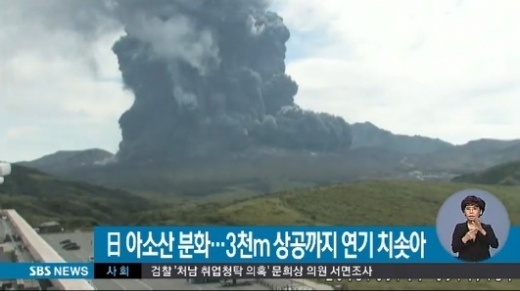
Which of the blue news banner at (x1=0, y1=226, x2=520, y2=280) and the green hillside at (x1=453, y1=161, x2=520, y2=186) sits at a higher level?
the green hillside at (x1=453, y1=161, x2=520, y2=186)

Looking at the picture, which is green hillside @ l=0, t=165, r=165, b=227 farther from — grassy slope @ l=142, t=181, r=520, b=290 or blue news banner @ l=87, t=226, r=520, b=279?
blue news banner @ l=87, t=226, r=520, b=279

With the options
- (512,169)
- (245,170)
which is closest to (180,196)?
(245,170)

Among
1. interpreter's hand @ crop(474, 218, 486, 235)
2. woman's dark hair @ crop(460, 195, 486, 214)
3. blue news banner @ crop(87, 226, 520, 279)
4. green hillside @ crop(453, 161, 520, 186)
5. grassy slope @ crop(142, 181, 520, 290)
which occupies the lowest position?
blue news banner @ crop(87, 226, 520, 279)

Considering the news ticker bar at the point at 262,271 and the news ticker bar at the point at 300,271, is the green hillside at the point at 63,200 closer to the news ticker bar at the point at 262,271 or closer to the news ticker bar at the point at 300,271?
the news ticker bar at the point at 262,271

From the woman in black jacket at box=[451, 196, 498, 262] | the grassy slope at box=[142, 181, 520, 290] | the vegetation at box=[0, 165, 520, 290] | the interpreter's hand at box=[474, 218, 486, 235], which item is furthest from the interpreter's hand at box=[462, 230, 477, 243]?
the grassy slope at box=[142, 181, 520, 290]

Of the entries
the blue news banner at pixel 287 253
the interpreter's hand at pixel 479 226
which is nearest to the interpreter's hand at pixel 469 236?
the interpreter's hand at pixel 479 226

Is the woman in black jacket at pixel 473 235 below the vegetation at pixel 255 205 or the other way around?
below

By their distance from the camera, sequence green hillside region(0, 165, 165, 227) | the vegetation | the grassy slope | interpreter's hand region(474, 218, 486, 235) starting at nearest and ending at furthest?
1. interpreter's hand region(474, 218, 486, 235)
2. the grassy slope
3. the vegetation
4. green hillside region(0, 165, 165, 227)
